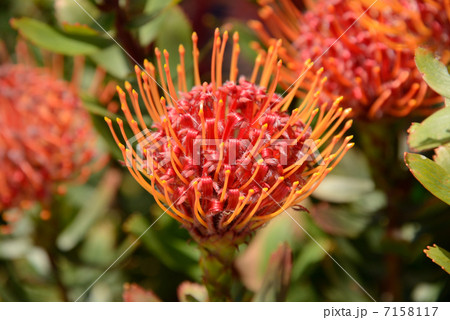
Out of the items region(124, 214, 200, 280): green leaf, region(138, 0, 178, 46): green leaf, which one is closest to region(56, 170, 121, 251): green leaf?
region(124, 214, 200, 280): green leaf

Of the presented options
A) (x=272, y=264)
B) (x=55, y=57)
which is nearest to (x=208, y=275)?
(x=272, y=264)

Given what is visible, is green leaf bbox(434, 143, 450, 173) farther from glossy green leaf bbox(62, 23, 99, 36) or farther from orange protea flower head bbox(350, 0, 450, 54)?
glossy green leaf bbox(62, 23, 99, 36)

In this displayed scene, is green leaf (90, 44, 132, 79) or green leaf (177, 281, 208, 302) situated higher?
green leaf (90, 44, 132, 79)

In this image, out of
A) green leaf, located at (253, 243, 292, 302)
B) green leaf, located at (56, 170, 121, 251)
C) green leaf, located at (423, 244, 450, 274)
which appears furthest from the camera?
green leaf, located at (56, 170, 121, 251)

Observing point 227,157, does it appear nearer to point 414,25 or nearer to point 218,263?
point 218,263

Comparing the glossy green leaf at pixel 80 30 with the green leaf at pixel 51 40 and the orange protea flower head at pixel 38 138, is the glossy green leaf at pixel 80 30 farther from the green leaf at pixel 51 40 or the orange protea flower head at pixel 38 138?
the orange protea flower head at pixel 38 138

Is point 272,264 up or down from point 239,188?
down
